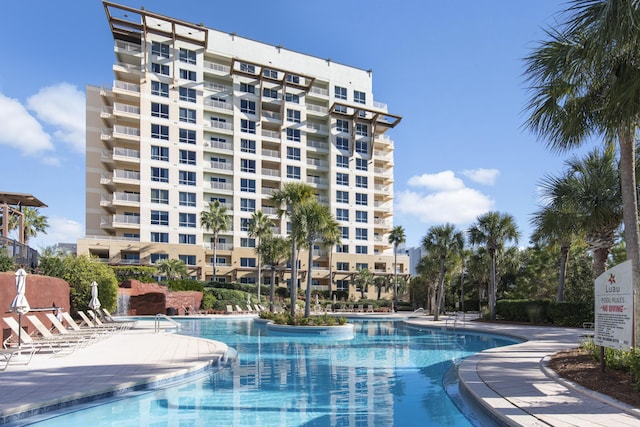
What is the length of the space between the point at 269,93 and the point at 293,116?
4006mm

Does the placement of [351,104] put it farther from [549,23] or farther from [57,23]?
[549,23]

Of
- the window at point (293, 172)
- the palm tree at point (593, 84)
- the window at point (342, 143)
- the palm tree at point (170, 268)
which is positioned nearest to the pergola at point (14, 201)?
the palm tree at point (593, 84)

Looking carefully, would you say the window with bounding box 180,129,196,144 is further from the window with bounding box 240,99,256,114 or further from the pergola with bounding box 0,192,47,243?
the pergola with bounding box 0,192,47,243

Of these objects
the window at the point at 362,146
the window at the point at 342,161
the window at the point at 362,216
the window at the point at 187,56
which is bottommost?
the window at the point at 362,216

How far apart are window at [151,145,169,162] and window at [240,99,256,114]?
10434 mm

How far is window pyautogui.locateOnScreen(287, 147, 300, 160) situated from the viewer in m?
54.0

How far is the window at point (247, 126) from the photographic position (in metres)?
51.5

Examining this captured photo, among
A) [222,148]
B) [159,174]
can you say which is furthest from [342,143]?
[159,174]

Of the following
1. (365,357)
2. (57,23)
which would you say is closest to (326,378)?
(365,357)

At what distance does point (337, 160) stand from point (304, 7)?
4042 centimetres

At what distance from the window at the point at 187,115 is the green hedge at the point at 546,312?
36509mm

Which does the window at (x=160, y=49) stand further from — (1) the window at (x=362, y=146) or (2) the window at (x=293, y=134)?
(1) the window at (x=362, y=146)

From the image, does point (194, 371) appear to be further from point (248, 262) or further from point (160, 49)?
point (160, 49)

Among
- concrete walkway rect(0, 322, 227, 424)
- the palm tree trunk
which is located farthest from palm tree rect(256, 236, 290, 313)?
the palm tree trunk
